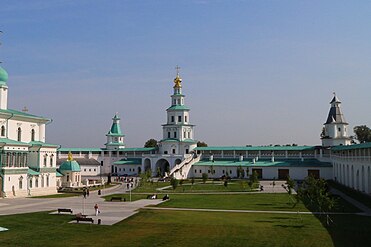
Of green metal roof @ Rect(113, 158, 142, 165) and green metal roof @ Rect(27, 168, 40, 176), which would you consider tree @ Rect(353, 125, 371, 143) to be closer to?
green metal roof @ Rect(113, 158, 142, 165)

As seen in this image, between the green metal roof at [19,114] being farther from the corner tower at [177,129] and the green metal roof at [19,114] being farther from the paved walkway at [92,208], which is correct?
the corner tower at [177,129]

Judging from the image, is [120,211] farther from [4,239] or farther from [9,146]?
[9,146]

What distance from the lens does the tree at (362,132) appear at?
102 metres

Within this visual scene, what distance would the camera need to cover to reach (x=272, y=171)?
75.1 m

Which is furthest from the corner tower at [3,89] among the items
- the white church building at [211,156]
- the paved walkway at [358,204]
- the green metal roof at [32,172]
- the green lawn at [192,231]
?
the paved walkway at [358,204]

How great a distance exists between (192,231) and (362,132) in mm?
88414

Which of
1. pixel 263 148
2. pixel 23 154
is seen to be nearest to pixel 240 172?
pixel 263 148

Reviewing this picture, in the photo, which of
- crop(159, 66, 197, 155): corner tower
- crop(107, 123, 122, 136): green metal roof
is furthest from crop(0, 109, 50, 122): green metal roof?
crop(107, 123, 122, 136): green metal roof

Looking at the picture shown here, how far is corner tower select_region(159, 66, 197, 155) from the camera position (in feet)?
281

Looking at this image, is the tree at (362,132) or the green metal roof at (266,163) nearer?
the green metal roof at (266,163)

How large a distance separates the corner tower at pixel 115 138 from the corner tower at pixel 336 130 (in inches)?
1818

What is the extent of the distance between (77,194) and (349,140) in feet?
158

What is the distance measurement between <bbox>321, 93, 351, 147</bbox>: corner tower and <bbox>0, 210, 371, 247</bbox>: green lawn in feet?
155

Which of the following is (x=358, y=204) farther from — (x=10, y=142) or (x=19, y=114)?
(x=19, y=114)
